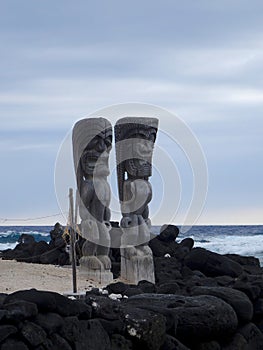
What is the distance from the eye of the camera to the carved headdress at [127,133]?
43.9ft

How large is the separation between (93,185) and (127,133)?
1.07m

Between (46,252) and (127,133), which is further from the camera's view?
(46,252)

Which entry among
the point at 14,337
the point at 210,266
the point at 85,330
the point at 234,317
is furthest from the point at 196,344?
the point at 210,266

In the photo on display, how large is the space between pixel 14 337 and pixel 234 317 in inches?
122

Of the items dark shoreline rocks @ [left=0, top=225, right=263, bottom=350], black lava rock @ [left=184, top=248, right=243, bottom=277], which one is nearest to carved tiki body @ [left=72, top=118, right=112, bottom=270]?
black lava rock @ [left=184, top=248, right=243, bottom=277]

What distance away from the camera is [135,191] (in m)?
13.2

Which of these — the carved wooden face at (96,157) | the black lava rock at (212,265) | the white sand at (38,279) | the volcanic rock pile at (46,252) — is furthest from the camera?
the volcanic rock pile at (46,252)

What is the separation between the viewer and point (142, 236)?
13234mm

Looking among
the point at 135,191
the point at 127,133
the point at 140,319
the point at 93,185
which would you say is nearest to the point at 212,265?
the point at 135,191

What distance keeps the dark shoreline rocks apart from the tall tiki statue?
1948 mm

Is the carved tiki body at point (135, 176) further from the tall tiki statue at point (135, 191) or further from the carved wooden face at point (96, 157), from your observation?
the carved wooden face at point (96, 157)

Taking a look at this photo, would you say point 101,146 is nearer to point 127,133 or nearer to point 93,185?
point 127,133

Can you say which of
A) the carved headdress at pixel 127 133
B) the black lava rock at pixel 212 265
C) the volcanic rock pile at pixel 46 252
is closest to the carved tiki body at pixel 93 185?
the carved headdress at pixel 127 133

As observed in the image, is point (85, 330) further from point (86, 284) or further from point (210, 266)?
point (210, 266)
